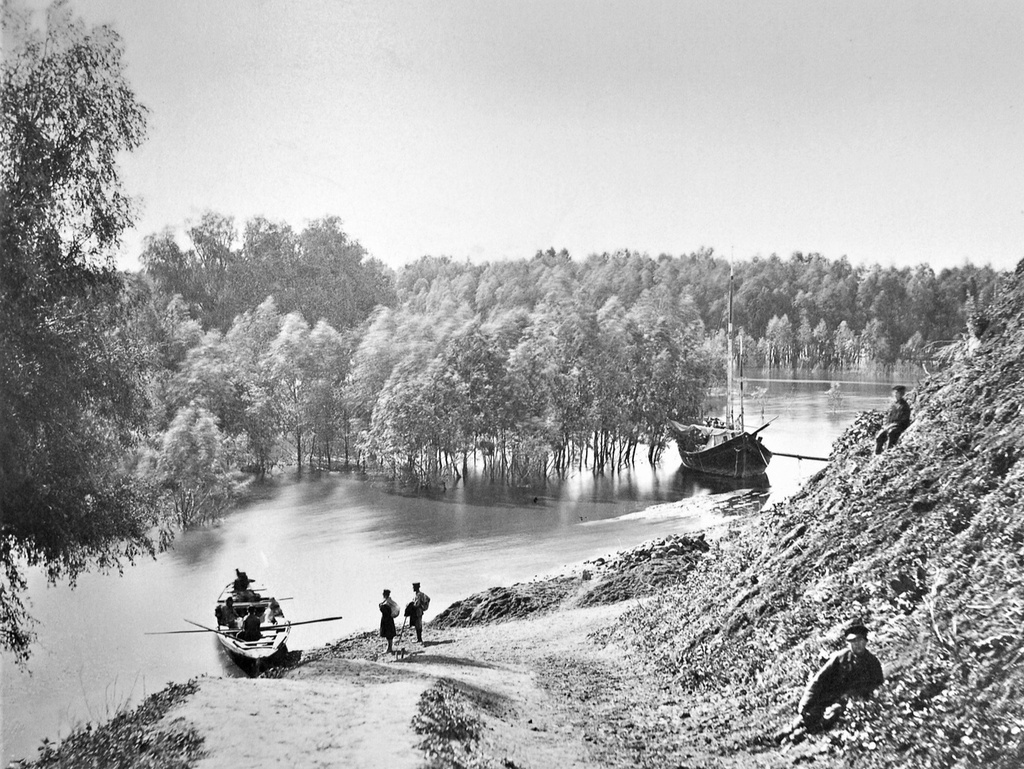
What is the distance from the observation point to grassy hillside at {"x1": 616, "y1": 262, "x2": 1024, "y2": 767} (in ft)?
9.15

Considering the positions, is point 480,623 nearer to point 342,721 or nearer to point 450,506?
point 450,506

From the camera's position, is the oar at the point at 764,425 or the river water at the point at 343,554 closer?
the river water at the point at 343,554

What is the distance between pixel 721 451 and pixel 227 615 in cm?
416

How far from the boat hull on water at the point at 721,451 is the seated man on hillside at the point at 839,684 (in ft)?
11.6

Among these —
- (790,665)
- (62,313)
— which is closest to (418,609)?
(790,665)

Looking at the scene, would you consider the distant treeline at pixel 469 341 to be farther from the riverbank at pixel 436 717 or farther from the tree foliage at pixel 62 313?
the riverbank at pixel 436 717

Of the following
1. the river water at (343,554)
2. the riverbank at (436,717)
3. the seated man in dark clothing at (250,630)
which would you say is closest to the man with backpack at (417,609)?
the riverbank at (436,717)

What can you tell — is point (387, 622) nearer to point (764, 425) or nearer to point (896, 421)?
point (896, 421)

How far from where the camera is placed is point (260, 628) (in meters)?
4.77

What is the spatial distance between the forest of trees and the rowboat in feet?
1.85

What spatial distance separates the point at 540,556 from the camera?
6.38 meters

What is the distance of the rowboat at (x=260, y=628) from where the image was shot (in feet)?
15.1

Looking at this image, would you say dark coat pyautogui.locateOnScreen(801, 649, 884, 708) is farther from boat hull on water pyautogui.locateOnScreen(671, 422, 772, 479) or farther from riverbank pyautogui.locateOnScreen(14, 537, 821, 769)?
boat hull on water pyautogui.locateOnScreen(671, 422, 772, 479)

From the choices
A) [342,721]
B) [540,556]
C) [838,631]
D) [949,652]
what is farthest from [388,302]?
[949,652]
